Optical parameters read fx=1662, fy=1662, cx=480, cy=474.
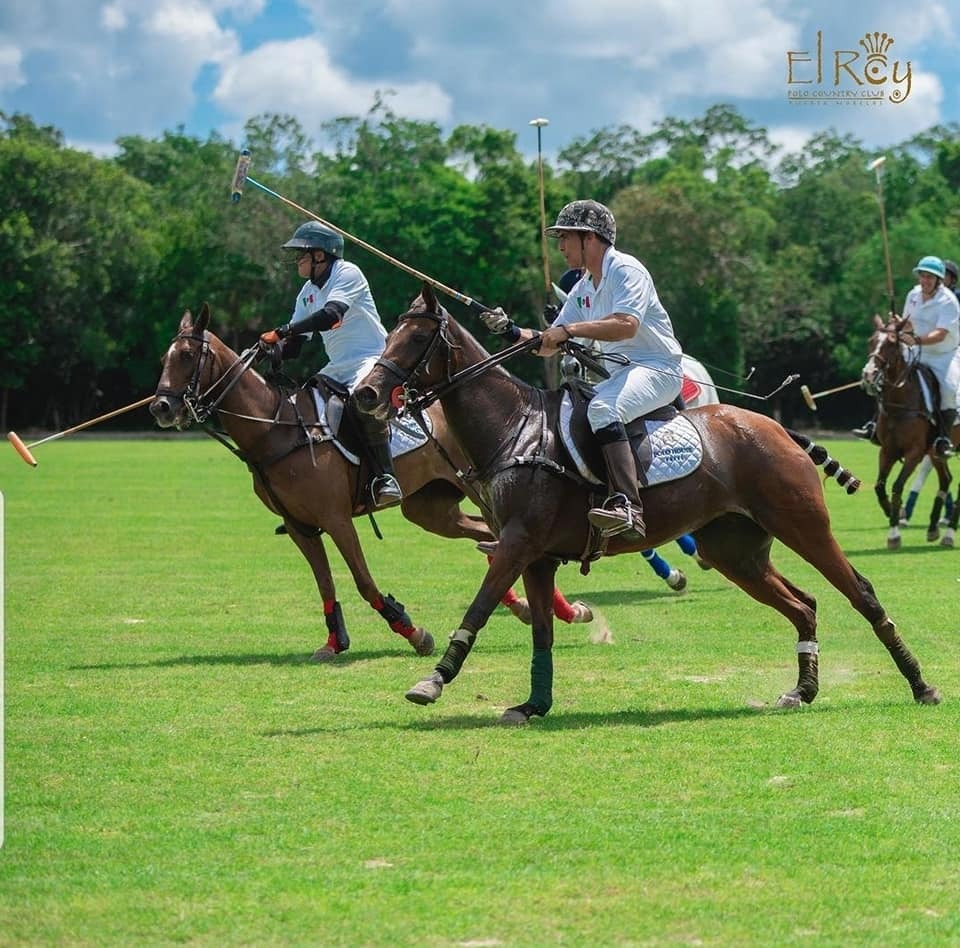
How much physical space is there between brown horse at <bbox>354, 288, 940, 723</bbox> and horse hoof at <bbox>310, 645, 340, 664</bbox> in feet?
8.38

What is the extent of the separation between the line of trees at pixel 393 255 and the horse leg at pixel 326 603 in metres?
53.7

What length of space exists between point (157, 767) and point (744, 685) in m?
4.17

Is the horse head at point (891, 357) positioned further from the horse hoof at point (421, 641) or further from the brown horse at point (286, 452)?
the horse hoof at point (421, 641)

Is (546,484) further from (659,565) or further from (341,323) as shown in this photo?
(659,565)

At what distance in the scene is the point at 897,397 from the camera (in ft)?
66.5

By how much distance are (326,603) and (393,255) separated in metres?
60.7

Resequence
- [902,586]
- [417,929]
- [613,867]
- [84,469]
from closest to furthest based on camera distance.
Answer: [417,929] → [613,867] → [902,586] → [84,469]

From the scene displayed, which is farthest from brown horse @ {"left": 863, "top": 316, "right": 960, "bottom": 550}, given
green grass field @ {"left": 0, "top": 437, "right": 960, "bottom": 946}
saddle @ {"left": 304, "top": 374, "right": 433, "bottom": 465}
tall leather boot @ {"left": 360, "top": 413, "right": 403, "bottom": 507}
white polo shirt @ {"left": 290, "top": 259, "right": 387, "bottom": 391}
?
saddle @ {"left": 304, "top": 374, "right": 433, "bottom": 465}

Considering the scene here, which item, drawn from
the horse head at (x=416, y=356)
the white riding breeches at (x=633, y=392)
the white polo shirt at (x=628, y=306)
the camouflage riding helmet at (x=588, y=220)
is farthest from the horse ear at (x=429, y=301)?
the white riding breeches at (x=633, y=392)

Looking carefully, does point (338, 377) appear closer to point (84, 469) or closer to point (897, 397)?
point (897, 397)

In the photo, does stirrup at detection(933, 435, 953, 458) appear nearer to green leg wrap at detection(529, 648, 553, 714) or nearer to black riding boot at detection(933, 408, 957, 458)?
black riding boot at detection(933, 408, 957, 458)

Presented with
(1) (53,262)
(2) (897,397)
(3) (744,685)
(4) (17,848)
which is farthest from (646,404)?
(1) (53,262)

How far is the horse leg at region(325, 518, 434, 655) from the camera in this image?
12.4 m

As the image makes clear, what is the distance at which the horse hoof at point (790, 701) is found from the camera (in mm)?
10086
